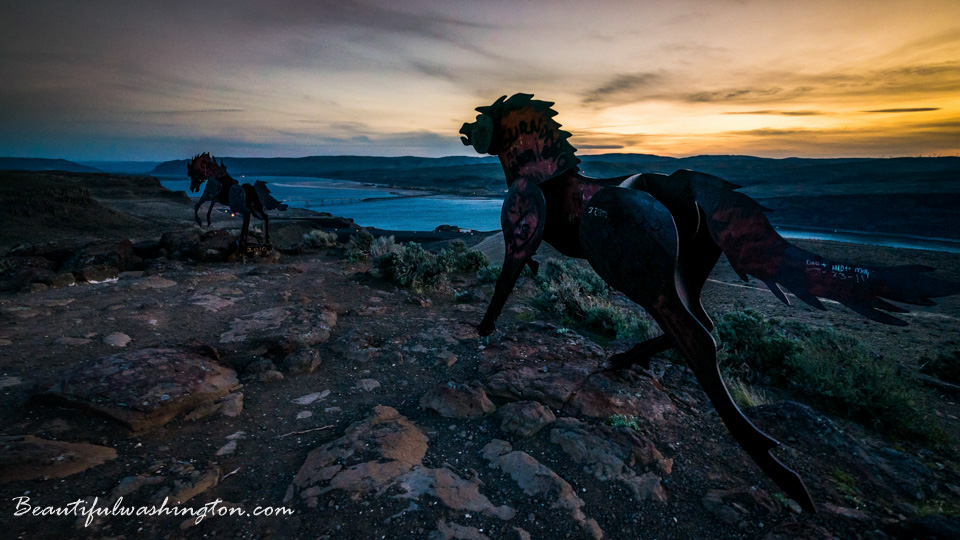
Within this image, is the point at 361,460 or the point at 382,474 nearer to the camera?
the point at 382,474

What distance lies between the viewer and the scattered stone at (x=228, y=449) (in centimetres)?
297

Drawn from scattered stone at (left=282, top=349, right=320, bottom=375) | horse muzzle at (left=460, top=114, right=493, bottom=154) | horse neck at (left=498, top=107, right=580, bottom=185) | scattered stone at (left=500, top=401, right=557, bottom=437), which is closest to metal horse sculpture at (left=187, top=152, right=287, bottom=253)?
scattered stone at (left=282, top=349, right=320, bottom=375)

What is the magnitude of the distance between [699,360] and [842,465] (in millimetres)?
1601

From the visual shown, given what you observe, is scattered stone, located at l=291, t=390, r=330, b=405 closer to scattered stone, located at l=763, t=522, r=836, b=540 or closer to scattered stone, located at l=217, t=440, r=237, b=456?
scattered stone, located at l=217, t=440, r=237, b=456

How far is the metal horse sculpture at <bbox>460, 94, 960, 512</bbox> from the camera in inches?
86.7

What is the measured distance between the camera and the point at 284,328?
5.13 m

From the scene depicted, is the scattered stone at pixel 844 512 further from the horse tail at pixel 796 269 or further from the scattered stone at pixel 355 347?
the scattered stone at pixel 355 347

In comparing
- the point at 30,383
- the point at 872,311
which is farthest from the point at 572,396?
the point at 30,383

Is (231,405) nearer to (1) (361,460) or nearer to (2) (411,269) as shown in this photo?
(1) (361,460)

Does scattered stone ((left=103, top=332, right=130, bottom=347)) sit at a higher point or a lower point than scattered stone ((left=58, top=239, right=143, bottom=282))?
lower

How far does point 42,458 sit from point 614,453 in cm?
392

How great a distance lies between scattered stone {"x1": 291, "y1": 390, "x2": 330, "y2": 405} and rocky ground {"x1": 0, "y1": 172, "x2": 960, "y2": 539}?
0.06ft

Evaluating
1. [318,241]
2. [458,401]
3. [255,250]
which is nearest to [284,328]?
[458,401]

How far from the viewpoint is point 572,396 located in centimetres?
373
